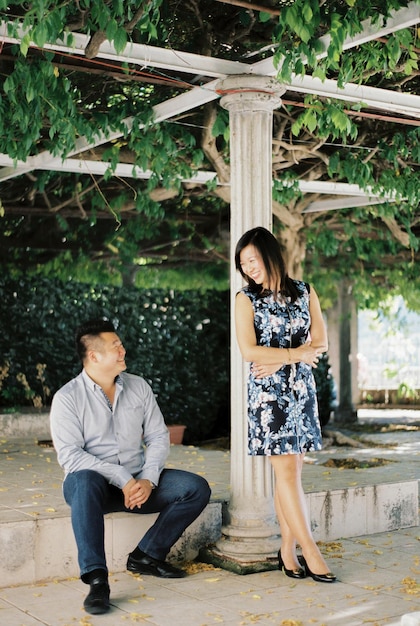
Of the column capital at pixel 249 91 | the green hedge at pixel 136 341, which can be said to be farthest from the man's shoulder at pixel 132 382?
the green hedge at pixel 136 341

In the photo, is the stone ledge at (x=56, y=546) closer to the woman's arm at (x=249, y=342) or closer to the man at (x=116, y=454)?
the man at (x=116, y=454)

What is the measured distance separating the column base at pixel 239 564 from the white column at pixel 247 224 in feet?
0.12

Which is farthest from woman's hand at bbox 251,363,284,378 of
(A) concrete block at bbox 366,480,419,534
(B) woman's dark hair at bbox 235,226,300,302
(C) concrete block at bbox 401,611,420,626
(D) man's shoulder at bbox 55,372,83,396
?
(A) concrete block at bbox 366,480,419,534

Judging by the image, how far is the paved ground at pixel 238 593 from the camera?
437 cm

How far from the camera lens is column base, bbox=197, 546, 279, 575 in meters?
5.20

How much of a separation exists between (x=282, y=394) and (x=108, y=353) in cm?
95

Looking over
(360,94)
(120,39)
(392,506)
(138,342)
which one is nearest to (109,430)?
(120,39)

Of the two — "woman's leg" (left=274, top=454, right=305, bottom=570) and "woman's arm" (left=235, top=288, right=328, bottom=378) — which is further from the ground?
"woman's arm" (left=235, top=288, right=328, bottom=378)

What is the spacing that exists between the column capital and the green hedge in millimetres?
5467

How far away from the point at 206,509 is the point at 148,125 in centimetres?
285

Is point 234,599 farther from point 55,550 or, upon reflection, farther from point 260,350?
point 260,350

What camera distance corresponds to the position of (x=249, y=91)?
5.39 meters

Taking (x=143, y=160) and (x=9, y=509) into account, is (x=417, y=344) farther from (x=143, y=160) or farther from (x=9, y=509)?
(x=9, y=509)

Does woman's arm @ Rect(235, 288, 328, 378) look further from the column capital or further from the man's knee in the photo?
the column capital
